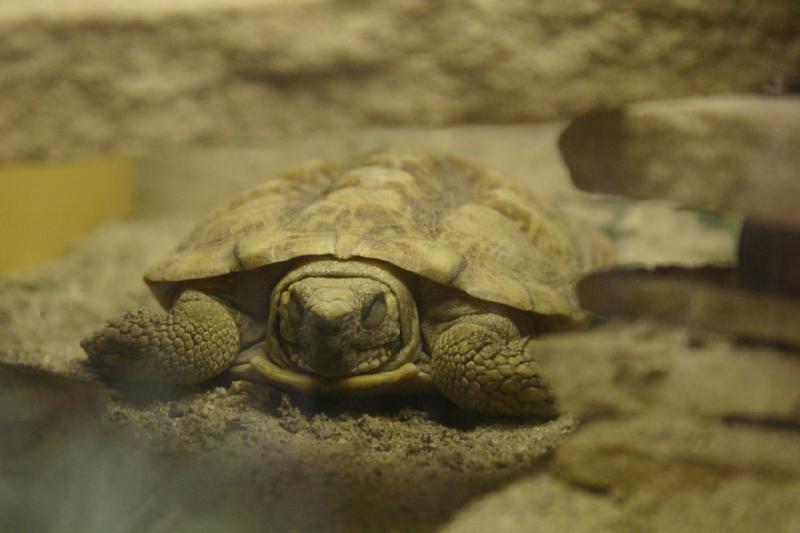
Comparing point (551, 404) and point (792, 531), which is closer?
point (792, 531)

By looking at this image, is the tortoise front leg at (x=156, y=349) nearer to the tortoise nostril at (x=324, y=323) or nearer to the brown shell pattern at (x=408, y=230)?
the brown shell pattern at (x=408, y=230)

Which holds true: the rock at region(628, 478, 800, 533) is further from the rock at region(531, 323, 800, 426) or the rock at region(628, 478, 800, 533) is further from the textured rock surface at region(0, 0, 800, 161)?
the textured rock surface at region(0, 0, 800, 161)

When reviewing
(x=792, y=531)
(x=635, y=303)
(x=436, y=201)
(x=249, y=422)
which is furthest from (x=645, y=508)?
(x=436, y=201)

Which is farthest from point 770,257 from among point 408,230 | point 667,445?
point 408,230

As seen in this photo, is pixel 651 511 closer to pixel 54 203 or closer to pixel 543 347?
pixel 543 347

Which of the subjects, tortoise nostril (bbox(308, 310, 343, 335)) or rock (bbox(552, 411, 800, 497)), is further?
tortoise nostril (bbox(308, 310, 343, 335))

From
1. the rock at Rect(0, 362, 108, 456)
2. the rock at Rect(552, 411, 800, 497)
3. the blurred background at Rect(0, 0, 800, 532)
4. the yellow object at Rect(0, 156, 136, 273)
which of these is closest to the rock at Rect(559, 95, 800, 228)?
the blurred background at Rect(0, 0, 800, 532)

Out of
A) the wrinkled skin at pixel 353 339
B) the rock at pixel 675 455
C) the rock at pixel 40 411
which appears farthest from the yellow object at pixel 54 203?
the rock at pixel 675 455

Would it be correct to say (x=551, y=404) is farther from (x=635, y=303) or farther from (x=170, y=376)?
(x=170, y=376)
